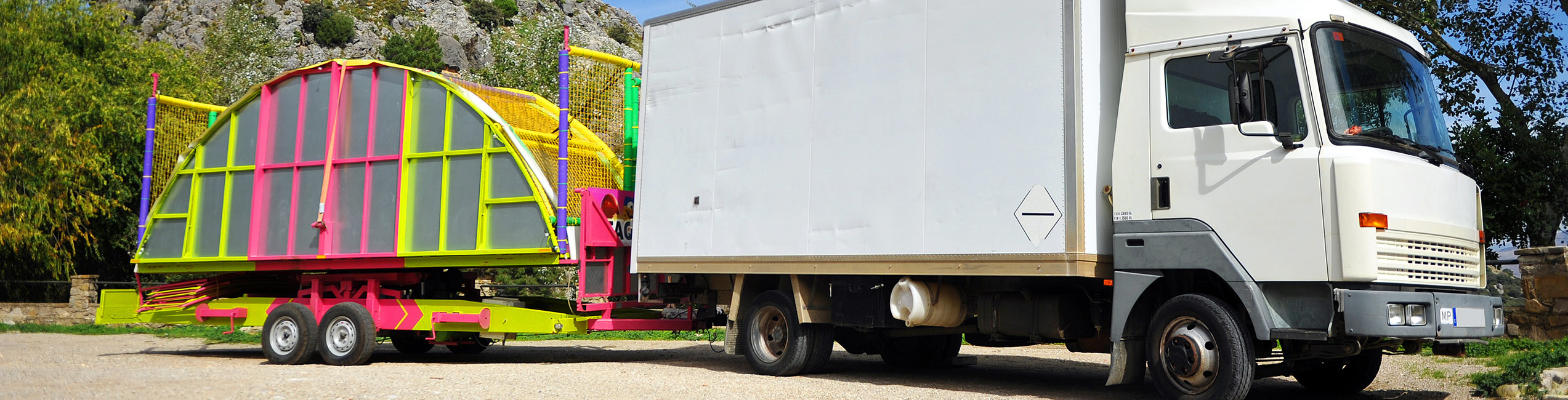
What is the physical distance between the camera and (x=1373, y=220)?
21.6 feet

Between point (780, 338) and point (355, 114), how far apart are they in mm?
5133

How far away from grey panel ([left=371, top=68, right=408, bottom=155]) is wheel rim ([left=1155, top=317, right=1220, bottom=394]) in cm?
760

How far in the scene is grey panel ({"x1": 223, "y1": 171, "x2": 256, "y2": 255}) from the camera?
12031mm

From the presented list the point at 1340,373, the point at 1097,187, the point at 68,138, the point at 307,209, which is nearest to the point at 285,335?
the point at 307,209

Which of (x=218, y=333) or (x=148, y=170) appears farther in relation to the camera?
(x=218, y=333)

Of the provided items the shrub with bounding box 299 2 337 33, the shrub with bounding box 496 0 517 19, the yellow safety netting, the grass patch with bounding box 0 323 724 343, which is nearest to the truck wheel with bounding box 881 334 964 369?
the grass patch with bounding box 0 323 724 343

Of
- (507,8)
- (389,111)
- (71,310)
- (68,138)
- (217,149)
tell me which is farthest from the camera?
(507,8)

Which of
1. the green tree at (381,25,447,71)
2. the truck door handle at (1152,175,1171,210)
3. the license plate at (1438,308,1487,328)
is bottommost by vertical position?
the license plate at (1438,308,1487,328)

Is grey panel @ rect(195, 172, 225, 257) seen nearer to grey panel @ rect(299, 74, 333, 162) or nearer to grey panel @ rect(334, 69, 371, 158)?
grey panel @ rect(299, 74, 333, 162)

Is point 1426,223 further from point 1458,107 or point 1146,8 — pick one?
point 1458,107

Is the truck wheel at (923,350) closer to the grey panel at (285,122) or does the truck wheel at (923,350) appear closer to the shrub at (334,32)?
the grey panel at (285,122)

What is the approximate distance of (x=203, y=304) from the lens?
12.2m

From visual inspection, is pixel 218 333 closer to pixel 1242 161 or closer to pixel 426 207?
pixel 426 207

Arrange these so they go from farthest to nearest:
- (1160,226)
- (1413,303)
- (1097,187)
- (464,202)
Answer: (464,202) < (1097,187) < (1160,226) < (1413,303)
